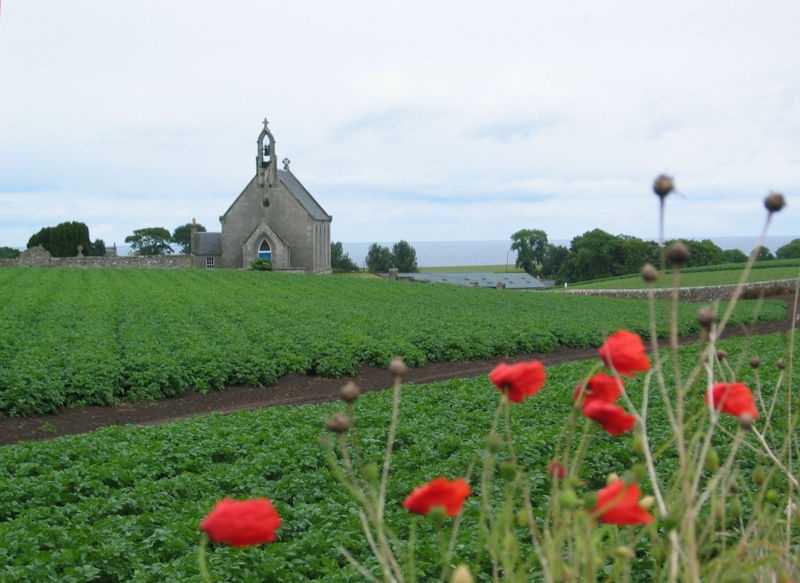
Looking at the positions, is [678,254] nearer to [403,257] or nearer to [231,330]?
[231,330]

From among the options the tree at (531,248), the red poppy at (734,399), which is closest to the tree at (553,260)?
the tree at (531,248)

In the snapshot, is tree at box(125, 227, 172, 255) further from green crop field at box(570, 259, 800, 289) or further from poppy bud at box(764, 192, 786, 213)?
poppy bud at box(764, 192, 786, 213)

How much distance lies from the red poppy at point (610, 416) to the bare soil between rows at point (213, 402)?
30.7 ft

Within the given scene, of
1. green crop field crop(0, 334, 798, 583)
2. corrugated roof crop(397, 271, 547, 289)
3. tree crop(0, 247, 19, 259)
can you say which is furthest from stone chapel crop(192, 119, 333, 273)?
tree crop(0, 247, 19, 259)

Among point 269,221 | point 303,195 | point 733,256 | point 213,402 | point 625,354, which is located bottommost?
point 213,402

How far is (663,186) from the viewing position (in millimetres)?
1229

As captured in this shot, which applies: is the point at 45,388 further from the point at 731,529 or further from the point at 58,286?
the point at 58,286

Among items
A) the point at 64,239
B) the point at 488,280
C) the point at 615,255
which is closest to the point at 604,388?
the point at 64,239

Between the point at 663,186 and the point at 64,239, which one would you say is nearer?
the point at 663,186

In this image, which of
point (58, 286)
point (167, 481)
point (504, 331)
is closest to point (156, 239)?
point (58, 286)

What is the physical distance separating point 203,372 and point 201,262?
38.0 meters

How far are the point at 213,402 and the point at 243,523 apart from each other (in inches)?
422

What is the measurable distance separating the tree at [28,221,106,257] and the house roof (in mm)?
13981

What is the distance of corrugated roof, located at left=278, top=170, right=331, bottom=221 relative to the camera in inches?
1918
